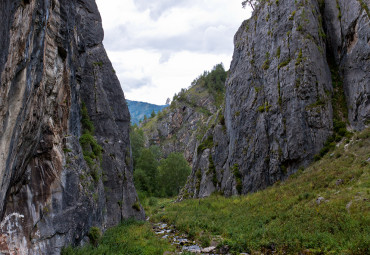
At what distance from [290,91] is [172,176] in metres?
35.1

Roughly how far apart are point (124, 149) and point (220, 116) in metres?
18.9

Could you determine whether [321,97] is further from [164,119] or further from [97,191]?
[164,119]

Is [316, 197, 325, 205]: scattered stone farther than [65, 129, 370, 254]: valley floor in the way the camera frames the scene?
Yes

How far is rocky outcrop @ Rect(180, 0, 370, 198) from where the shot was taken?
2528cm

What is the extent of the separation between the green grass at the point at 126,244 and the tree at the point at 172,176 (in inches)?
1443

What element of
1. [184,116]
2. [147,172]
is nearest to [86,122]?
[147,172]

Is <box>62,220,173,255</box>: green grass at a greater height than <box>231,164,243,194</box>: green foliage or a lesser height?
lesser

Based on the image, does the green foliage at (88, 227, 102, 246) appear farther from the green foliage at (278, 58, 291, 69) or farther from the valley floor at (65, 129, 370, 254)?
the green foliage at (278, 58, 291, 69)

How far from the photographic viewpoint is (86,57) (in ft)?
79.3

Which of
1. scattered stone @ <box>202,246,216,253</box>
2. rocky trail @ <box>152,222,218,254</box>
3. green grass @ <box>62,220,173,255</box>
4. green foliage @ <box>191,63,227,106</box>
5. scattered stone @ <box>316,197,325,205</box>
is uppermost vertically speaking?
green foliage @ <box>191,63,227,106</box>

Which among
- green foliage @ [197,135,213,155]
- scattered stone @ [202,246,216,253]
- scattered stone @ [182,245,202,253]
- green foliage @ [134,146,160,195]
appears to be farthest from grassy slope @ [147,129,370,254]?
green foliage @ [134,146,160,195]

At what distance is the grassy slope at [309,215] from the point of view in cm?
1163

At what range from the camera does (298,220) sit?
14516mm

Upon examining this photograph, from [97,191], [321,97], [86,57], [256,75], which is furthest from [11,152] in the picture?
[256,75]
